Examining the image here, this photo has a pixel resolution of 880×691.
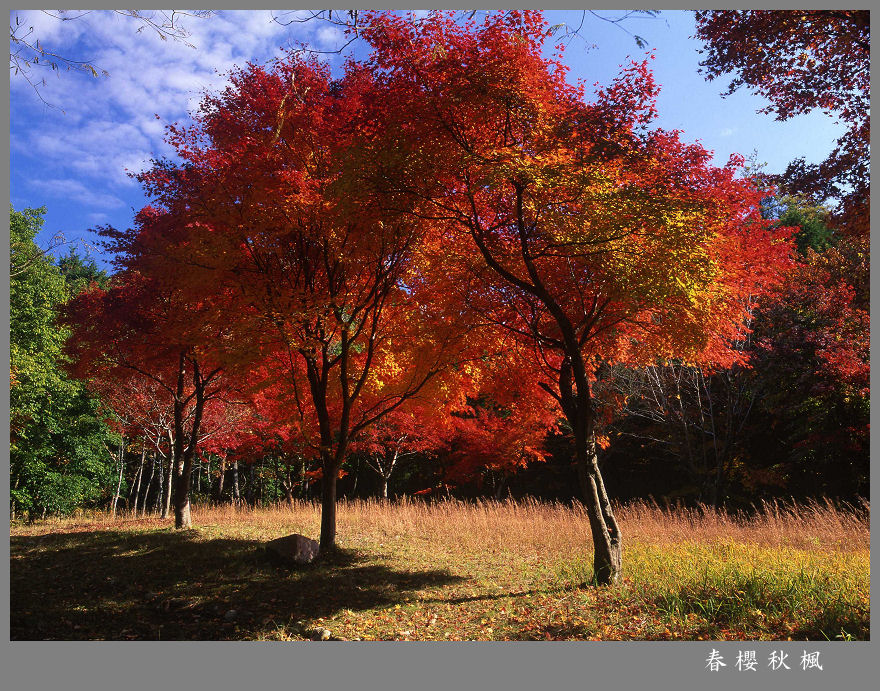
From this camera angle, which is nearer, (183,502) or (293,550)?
(293,550)

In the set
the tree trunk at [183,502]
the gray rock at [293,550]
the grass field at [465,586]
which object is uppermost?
the tree trunk at [183,502]

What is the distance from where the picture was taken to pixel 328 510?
7.67 meters

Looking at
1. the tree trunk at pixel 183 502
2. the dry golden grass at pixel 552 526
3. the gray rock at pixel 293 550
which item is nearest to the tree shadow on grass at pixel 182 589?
the gray rock at pixel 293 550

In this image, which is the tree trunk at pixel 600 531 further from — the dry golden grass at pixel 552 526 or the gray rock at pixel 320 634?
the gray rock at pixel 320 634

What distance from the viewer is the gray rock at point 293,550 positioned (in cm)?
665

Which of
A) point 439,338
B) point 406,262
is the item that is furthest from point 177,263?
point 439,338

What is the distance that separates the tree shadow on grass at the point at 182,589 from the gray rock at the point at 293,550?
0.41 ft

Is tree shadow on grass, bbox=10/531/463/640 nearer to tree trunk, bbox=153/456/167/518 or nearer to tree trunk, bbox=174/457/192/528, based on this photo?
tree trunk, bbox=174/457/192/528

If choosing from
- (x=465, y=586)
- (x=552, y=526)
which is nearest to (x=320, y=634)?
(x=465, y=586)

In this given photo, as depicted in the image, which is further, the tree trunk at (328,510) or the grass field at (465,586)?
the tree trunk at (328,510)

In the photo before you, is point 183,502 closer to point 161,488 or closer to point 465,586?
point 465,586

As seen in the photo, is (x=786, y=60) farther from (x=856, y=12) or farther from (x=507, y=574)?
(x=507, y=574)

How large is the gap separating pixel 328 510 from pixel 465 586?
2597 mm

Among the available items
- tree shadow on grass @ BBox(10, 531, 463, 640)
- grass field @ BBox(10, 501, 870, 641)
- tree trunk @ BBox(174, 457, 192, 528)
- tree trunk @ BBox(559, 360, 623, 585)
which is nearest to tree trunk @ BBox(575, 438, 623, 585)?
tree trunk @ BBox(559, 360, 623, 585)
